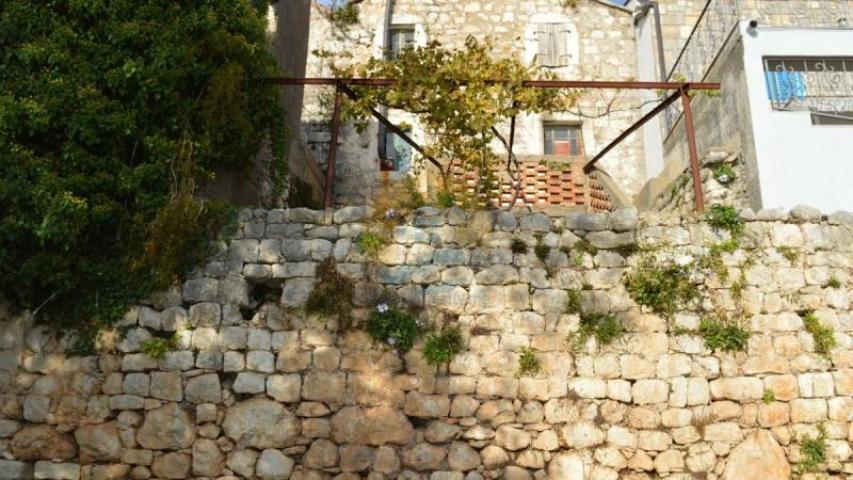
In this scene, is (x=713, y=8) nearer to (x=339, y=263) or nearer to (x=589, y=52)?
(x=589, y=52)

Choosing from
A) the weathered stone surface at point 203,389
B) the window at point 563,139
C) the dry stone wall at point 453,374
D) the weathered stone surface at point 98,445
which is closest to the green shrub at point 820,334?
the dry stone wall at point 453,374

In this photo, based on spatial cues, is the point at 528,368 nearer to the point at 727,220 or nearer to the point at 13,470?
the point at 727,220

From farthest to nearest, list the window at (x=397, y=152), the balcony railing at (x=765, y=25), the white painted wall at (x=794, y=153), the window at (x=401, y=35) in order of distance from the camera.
Answer: the window at (x=401, y=35) → the window at (x=397, y=152) → the balcony railing at (x=765, y=25) → the white painted wall at (x=794, y=153)

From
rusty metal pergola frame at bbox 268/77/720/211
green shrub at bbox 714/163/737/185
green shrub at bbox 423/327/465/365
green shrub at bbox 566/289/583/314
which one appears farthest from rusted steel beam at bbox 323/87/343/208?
green shrub at bbox 714/163/737/185

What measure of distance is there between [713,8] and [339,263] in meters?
7.24

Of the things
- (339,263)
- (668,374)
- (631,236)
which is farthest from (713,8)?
(339,263)

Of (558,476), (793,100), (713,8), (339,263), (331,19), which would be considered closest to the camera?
(558,476)

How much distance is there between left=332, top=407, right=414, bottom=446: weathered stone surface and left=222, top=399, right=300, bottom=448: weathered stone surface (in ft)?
1.18

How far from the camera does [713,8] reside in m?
9.15

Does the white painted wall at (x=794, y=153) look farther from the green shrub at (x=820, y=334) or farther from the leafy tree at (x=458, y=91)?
the leafy tree at (x=458, y=91)

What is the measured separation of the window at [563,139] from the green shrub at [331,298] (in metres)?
8.23

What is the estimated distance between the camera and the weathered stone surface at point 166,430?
4.92 metres

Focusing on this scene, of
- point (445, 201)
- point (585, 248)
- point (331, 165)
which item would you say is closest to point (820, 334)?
point (585, 248)

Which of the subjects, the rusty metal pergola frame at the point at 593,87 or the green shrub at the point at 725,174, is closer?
the rusty metal pergola frame at the point at 593,87
